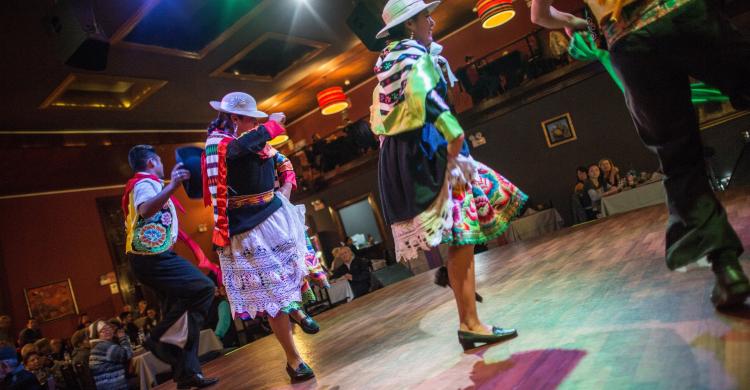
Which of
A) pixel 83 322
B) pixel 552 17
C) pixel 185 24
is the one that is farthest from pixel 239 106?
pixel 83 322

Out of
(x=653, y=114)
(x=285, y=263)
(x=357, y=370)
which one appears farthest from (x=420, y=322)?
(x=653, y=114)

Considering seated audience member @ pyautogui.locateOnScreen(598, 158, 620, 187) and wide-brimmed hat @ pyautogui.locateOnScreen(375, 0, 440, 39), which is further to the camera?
seated audience member @ pyautogui.locateOnScreen(598, 158, 620, 187)

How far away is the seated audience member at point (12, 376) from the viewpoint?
3.89 metres

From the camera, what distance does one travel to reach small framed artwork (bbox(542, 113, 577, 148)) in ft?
29.7

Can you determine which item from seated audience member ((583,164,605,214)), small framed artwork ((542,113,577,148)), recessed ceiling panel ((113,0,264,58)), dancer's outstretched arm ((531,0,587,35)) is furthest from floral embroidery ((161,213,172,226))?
small framed artwork ((542,113,577,148))

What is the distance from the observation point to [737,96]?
1.37m

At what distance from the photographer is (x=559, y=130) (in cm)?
917

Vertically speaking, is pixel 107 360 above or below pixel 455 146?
below

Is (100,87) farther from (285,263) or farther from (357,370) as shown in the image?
(357,370)

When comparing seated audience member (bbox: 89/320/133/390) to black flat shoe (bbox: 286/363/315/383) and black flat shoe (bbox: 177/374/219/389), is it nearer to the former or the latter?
black flat shoe (bbox: 177/374/219/389)

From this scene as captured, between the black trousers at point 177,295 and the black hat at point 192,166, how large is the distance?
24.0 inches

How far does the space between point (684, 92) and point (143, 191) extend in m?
2.68

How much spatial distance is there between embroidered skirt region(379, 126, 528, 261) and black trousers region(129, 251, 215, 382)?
5.32 feet

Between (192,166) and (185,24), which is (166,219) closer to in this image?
(192,166)
